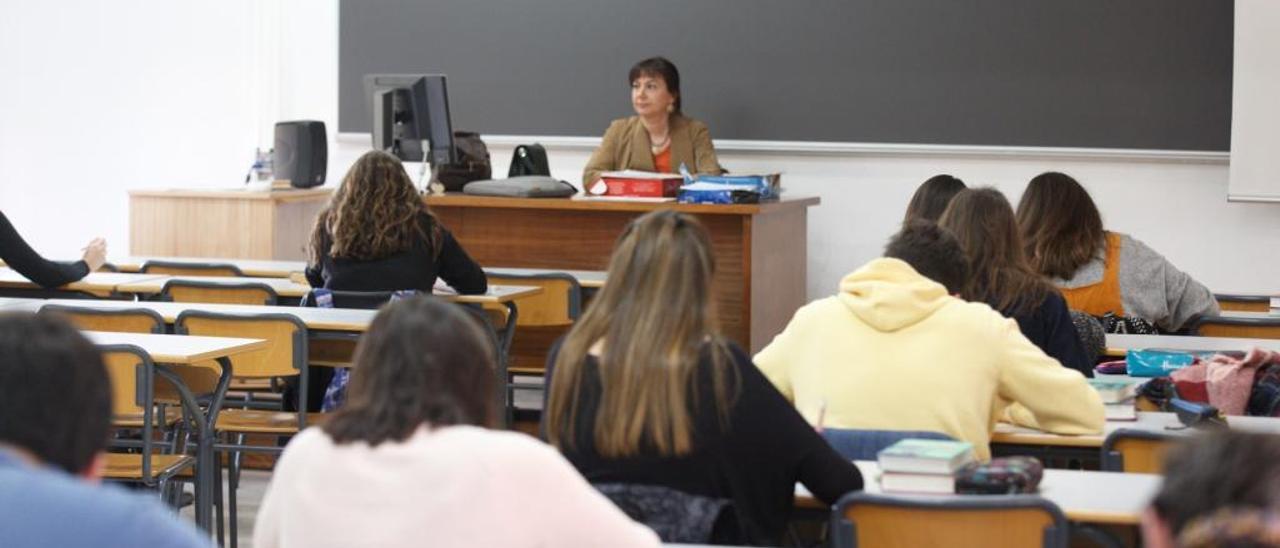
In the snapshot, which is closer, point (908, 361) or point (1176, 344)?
point (908, 361)

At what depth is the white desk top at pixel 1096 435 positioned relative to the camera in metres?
3.73

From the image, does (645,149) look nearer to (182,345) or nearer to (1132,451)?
(182,345)

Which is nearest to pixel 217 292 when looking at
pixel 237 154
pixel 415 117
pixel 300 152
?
pixel 415 117

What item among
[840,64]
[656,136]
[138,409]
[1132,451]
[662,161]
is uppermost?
[840,64]

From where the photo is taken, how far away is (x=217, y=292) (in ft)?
20.6

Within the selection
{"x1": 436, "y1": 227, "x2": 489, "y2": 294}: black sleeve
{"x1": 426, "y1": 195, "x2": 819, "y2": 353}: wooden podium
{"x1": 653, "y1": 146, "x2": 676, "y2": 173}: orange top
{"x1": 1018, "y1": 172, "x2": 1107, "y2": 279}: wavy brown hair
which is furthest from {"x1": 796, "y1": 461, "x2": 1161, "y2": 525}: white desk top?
{"x1": 653, "y1": 146, "x2": 676, "y2": 173}: orange top

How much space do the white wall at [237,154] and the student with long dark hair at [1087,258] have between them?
3433mm

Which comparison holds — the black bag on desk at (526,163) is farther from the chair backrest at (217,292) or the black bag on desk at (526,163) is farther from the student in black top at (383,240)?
the chair backrest at (217,292)

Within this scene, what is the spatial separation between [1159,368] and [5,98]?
327 inches

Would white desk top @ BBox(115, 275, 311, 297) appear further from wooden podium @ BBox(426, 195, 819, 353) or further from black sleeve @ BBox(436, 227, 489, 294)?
wooden podium @ BBox(426, 195, 819, 353)

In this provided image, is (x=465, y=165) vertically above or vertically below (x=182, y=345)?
above

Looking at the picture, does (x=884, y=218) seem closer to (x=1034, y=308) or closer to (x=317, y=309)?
(x=317, y=309)

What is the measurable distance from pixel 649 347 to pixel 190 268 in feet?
14.7

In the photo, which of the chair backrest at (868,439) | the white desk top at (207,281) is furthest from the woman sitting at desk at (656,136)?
the chair backrest at (868,439)
